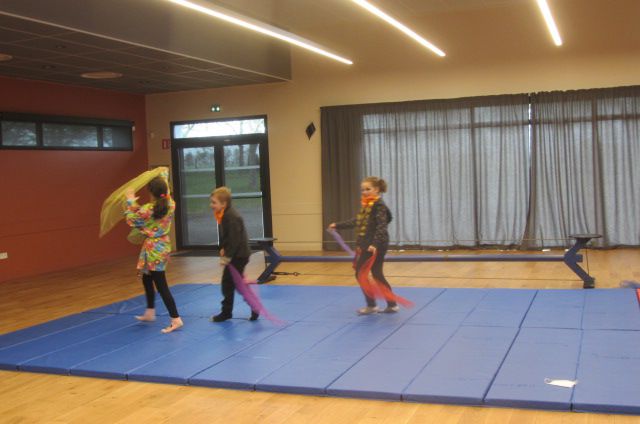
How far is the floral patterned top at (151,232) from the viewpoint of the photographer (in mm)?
6527

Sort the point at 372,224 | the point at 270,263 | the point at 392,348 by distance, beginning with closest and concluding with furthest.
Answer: the point at 392,348 → the point at 372,224 → the point at 270,263

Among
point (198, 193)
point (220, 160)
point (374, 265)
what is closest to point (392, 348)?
point (374, 265)

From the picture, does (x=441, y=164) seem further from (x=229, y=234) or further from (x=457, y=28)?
(x=229, y=234)

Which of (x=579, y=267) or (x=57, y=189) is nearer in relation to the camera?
(x=579, y=267)

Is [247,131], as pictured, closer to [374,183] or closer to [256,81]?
[256,81]

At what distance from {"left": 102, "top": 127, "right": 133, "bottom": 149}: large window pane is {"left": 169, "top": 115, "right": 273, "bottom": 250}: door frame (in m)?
0.85

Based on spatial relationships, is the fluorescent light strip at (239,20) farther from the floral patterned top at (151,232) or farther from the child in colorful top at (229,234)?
the floral patterned top at (151,232)

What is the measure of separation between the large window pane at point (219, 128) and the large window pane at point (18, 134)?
3.15m

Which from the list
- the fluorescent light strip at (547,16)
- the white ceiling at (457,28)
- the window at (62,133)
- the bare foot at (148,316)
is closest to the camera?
the bare foot at (148,316)

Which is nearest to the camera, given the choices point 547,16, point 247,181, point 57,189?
point 547,16

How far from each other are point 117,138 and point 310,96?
3.69m

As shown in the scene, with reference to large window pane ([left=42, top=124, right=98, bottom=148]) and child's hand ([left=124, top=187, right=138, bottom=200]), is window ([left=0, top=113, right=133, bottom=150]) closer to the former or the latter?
large window pane ([left=42, top=124, right=98, bottom=148])

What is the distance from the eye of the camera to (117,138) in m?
13.2

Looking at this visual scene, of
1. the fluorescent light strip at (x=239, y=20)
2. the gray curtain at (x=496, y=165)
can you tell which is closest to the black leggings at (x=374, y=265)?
the fluorescent light strip at (x=239, y=20)
